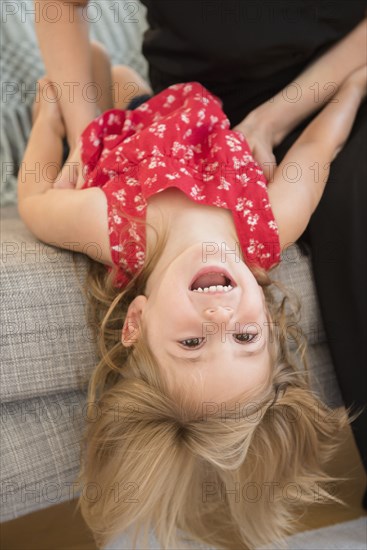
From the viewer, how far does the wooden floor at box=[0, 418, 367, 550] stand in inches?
47.6

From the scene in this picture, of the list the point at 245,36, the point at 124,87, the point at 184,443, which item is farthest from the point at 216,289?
the point at 124,87

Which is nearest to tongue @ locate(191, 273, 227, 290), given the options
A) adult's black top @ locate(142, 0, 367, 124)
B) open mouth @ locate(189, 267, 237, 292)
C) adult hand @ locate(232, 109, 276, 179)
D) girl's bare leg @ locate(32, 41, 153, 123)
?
open mouth @ locate(189, 267, 237, 292)

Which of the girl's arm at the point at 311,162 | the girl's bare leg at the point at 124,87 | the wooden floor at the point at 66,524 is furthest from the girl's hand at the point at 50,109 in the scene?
the wooden floor at the point at 66,524

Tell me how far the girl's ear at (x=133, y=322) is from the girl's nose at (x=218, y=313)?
0.42ft

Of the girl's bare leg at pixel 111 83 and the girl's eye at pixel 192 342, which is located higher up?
the girl's bare leg at pixel 111 83

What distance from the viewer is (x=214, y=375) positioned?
0.92m

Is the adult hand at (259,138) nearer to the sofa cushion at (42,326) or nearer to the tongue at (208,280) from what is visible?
the tongue at (208,280)

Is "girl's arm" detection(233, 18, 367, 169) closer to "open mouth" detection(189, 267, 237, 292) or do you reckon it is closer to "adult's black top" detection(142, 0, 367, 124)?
"adult's black top" detection(142, 0, 367, 124)

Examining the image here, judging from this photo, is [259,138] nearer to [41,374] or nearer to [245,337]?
[245,337]

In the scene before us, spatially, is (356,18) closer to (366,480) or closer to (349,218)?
(349,218)

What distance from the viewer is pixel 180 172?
1.08 metres

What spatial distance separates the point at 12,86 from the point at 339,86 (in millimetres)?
709

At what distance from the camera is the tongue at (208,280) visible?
3.24 ft

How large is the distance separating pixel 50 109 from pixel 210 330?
603mm
